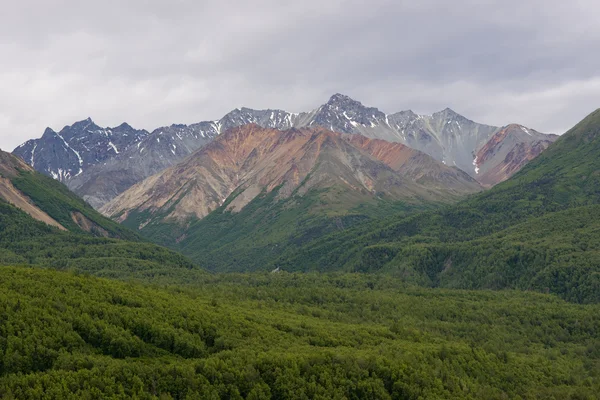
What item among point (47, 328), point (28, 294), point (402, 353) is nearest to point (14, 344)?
point (47, 328)

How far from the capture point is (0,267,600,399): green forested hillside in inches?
3989

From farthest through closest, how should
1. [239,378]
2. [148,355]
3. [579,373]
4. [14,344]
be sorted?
1. [579,373]
2. [148,355]
3. [239,378]
4. [14,344]

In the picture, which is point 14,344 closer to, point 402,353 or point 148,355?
point 148,355

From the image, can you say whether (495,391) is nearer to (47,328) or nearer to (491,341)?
(491,341)

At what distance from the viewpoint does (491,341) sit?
7323 inches

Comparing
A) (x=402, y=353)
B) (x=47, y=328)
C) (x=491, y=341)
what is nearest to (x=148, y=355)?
(x=47, y=328)

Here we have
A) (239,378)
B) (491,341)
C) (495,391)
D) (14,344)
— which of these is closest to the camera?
(14,344)

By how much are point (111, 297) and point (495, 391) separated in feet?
311

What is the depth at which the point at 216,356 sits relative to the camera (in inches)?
4732

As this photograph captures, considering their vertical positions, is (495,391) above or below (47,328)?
below

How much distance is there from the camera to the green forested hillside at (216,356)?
10131cm

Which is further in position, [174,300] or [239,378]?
[174,300]

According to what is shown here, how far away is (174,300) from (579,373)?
112862 millimetres

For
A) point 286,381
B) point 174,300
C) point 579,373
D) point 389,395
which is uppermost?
point 174,300
